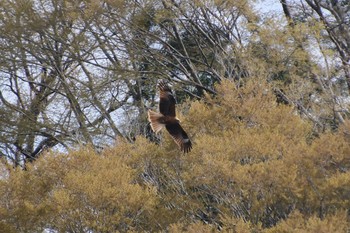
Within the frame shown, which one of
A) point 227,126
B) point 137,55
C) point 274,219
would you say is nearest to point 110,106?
point 137,55

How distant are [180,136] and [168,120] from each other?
12.6 inches

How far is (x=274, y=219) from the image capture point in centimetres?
1163

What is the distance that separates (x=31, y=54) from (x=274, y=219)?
359 inches

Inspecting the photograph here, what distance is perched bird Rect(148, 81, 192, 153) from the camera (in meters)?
12.0

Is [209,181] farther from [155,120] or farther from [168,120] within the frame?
[155,120]

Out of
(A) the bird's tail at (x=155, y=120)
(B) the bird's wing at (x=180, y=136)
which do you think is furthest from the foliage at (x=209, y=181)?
(A) the bird's tail at (x=155, y=120)

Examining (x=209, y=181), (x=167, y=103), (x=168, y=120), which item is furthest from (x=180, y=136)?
(x=209, y=181)

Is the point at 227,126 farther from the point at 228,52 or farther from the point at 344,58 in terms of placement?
the point at 228,52

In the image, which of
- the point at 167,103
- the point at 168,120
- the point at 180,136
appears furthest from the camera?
the point at 180,136

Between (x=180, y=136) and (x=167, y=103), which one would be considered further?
(x=180, y=136)

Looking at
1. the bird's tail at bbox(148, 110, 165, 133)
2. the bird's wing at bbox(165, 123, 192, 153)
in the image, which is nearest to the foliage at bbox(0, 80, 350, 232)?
the bird's wing at bbox(165, 123, 192, 153)

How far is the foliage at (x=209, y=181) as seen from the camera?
1113 centimetres

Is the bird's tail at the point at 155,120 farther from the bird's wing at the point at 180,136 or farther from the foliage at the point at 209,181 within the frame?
the foliage at the point at 209,181

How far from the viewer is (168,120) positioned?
12.2 meters
